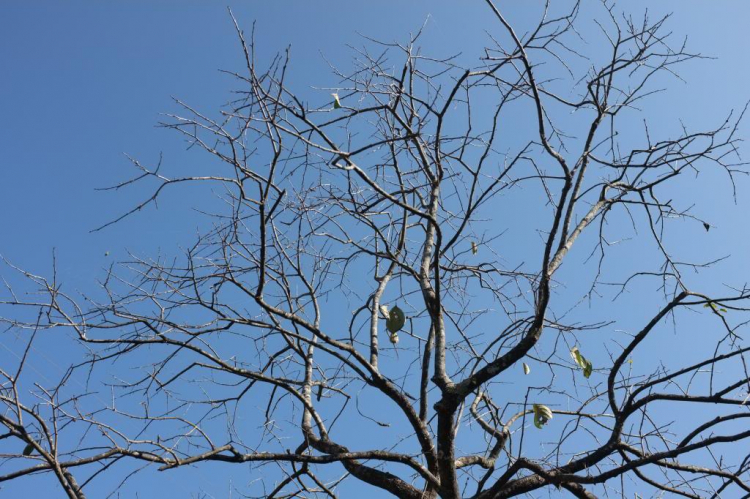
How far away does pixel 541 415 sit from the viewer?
319 cm

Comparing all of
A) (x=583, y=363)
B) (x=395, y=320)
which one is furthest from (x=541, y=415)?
(x=395, y=320)

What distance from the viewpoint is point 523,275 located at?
4.05m

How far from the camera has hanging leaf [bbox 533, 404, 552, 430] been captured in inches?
125

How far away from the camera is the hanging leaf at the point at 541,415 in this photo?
3166 mm

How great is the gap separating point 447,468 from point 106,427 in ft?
4.74

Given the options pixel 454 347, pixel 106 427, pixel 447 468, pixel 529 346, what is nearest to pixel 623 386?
pixel 529 346

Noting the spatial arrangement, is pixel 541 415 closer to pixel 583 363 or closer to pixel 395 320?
pixel 583 363

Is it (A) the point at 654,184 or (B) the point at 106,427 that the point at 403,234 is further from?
(B) the point at 106,427

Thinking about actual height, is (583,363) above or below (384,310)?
below

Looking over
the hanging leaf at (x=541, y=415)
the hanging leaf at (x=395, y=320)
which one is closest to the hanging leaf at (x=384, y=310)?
the hanging leaf at (x=395, y=320)

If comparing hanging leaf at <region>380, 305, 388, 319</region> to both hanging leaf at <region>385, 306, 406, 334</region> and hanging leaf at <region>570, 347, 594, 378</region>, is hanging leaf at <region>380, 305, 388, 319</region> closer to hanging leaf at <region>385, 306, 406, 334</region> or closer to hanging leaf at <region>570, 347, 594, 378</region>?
hanging leaf at <region>385, 306, 406, 334</region>

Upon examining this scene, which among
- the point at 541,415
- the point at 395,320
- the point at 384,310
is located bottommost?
the point at 541,415

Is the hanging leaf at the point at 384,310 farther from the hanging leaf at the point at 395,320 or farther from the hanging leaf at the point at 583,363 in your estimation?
the hanging leaf at the point at 583,363

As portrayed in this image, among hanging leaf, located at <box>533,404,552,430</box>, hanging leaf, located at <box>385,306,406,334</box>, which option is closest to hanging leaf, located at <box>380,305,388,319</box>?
hanging leaf, located at <box>385,306,406,334</box>
